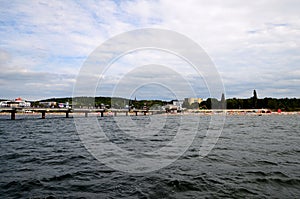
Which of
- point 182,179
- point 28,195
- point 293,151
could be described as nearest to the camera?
point 28,195

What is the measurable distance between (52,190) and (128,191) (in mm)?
2912

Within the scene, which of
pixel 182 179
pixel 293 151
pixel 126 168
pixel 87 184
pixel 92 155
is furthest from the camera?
pixel 293 151

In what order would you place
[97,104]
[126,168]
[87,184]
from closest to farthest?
[87,184], [126,168], [97,104]

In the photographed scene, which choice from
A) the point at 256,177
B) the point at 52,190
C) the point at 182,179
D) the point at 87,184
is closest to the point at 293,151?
the point at 256,177

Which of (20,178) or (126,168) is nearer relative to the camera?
(20,178)

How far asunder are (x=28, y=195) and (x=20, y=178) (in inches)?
105

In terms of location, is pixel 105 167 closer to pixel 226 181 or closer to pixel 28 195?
pixel 28 195

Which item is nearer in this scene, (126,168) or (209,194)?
(209,194)

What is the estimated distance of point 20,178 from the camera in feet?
37.4

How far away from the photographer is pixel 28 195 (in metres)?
9.16

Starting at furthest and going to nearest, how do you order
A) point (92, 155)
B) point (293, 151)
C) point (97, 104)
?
point (97, 104) < point (293, 151) < point (92, 155)

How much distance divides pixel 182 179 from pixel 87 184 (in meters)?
4.09

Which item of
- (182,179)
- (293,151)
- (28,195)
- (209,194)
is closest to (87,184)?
(28,195)

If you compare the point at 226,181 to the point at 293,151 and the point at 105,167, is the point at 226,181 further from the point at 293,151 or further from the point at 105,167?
the point at 293,151
